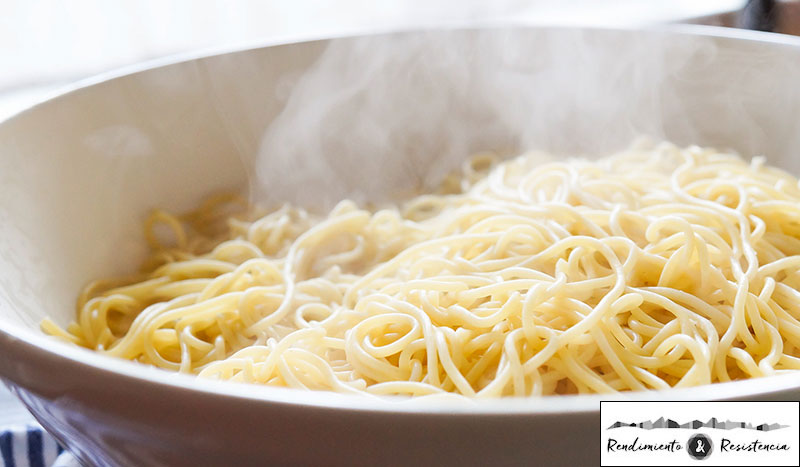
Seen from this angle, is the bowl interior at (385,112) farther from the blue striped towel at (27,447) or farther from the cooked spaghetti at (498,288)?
the blue striped towel at (27,447)

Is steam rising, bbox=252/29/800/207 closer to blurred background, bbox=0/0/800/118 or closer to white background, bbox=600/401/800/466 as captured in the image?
blurred background, bbox=0/0/800/118

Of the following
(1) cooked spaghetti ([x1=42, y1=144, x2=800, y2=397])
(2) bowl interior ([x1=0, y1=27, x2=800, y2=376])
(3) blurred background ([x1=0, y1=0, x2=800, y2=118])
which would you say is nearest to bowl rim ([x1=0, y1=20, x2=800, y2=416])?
(1) cooked spaghetti ([x1=42, y1=144, x2=800, y2=397])

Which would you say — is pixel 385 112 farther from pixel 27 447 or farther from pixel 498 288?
pixel 27 447

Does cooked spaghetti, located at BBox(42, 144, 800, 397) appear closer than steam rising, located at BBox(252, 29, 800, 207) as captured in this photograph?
Yes

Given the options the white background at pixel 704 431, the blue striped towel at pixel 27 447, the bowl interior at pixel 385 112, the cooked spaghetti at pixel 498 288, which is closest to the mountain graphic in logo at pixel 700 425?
the white background at pixel 704 431

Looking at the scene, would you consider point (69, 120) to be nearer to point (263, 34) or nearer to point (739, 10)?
point (263, 34)

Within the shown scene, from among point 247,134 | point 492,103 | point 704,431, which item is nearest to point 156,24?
point 247,134

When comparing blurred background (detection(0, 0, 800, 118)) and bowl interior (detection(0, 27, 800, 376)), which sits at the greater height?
blurred background (detection(0, 0, 800, 118))
